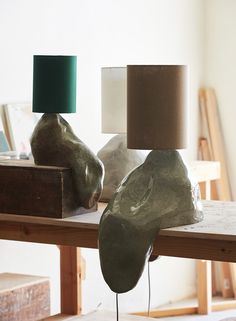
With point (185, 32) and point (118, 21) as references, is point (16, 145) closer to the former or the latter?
point (118, 21)

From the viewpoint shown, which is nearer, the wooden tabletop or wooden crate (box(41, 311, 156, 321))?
the wooden tabletop

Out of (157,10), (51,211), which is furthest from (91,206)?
(157,10)

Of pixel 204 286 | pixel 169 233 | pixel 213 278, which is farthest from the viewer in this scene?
pixel 213 278

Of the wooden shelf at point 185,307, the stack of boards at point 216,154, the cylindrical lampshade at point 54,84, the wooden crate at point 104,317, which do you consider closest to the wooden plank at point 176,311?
the wooden shelf at point 185,307

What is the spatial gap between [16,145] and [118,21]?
118 cm

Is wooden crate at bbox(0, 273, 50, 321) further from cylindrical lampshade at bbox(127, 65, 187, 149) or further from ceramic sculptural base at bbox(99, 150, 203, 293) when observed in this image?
cylindrical lampshade at bbox(127, 65, 187, 149)

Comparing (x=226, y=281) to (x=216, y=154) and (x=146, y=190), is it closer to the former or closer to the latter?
(x=216, y=154)

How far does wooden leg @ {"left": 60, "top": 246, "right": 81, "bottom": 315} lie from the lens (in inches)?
126

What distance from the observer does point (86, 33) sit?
14.1 ft

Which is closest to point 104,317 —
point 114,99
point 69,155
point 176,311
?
point 69,155

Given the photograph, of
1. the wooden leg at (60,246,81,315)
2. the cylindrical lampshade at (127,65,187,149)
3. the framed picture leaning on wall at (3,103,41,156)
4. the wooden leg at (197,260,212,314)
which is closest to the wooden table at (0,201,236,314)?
the cylindrical lampshade at (127,65,187,149)

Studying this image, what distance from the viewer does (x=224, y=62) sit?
5273mm

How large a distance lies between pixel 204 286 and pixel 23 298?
1.88m

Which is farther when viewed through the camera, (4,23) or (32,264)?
(32,264)
